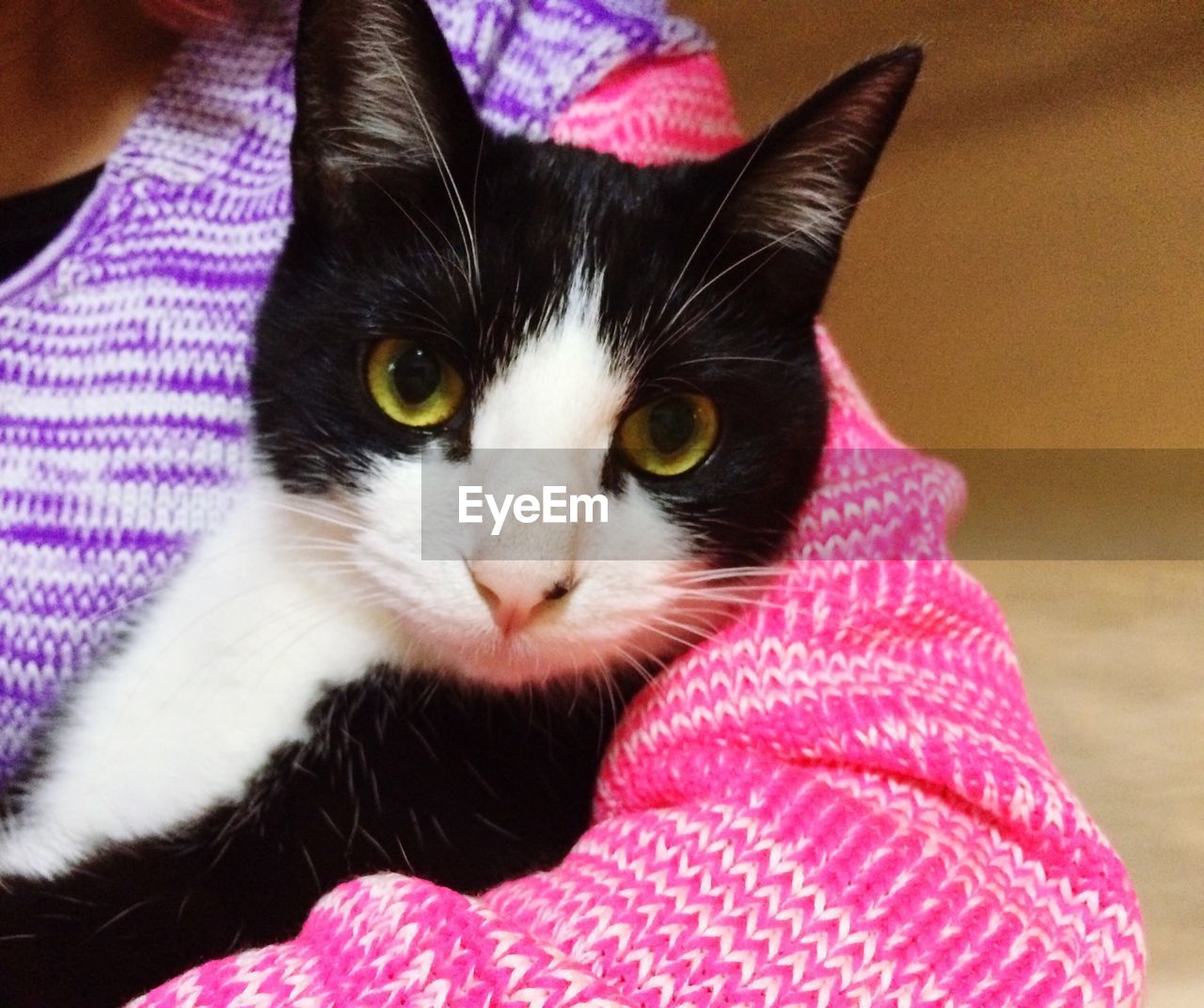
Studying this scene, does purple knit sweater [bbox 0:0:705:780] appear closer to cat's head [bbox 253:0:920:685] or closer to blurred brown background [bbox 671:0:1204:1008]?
cat's head [bbox 253:0:920:685]

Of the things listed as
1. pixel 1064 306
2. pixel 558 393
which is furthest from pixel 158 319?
pixel 1064 306

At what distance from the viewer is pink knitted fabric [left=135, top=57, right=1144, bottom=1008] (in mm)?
456

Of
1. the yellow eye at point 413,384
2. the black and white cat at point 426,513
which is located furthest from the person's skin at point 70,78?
the yellow eye at point 413,384

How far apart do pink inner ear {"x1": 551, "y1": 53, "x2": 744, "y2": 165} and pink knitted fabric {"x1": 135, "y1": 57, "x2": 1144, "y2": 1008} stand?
11.9 inches

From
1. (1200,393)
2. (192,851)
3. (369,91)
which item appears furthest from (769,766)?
(1200,393)

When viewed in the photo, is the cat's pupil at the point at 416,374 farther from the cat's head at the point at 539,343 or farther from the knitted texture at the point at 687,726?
the knitted texture at the point at 687,726

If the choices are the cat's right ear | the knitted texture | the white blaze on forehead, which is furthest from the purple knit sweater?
the white blaze on forehead

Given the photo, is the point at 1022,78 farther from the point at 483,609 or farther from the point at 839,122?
the point at 483,609

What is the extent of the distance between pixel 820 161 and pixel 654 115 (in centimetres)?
20

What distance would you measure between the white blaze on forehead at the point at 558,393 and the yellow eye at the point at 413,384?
3 centimetres

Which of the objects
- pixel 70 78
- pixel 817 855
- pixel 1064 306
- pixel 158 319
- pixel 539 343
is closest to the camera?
pixel 817 855

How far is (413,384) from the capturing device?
0.62 meters

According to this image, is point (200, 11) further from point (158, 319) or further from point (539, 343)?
point (539, 343)

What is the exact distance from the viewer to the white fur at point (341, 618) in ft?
1.90
